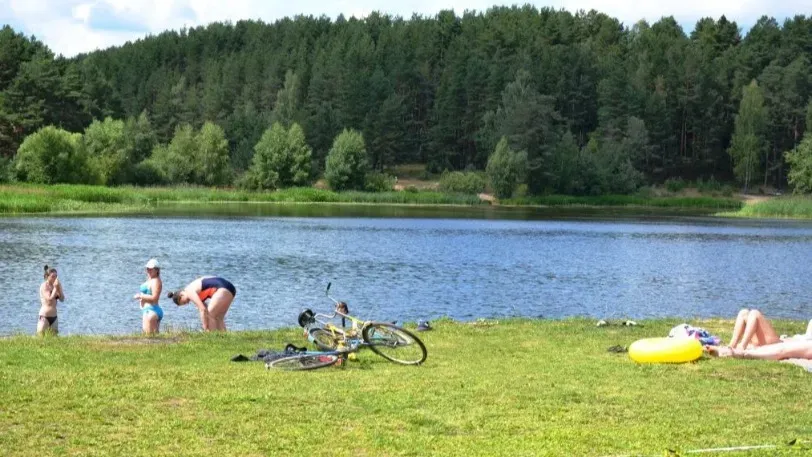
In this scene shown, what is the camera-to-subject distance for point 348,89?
147000mm

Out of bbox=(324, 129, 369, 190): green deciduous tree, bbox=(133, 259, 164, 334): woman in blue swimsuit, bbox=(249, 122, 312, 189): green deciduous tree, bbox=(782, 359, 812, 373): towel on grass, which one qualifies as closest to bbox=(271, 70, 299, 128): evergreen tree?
bbox=(249, 122, 312, 189): green deciduous tree

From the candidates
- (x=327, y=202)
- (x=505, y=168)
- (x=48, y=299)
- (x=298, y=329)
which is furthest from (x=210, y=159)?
(x=298, y=329)

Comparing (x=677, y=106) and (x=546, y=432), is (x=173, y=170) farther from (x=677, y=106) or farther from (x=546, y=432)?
(x=546, y=432)

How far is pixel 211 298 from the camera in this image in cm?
1938

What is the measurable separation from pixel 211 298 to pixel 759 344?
993 centimetres

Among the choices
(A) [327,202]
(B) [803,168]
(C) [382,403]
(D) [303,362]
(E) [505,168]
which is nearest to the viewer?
(C) [382,403]

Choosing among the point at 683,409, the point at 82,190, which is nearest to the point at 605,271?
the point at 683,409

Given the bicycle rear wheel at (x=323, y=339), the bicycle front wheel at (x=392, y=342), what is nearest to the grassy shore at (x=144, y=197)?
the bicycle rear wheel at (x=323, y=339)

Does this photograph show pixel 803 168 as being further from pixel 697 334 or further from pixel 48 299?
pixel 48 299

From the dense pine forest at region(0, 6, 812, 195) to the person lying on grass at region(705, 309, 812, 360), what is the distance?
80.3 meters

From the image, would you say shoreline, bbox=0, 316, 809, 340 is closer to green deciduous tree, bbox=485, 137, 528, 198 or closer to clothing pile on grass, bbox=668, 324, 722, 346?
clothing pile on grass, bbox=668, 324, 722, 346

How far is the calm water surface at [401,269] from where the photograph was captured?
27859mm

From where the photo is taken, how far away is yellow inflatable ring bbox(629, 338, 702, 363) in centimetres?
1516

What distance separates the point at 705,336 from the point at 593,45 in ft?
546
